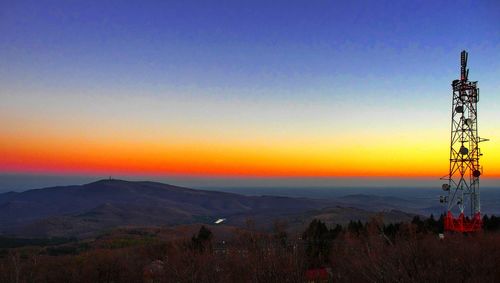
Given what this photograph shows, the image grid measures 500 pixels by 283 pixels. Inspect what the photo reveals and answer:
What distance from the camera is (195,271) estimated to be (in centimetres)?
2864

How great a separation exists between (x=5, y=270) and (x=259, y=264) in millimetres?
40515

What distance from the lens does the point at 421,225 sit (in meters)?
49.9

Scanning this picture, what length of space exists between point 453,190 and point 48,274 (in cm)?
4575

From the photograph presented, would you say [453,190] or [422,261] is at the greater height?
[453,190]

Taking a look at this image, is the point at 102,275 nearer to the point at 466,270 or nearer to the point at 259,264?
the point at 259,264

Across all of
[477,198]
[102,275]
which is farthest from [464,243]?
[102,275]

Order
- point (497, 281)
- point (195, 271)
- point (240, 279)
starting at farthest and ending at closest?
point (195, 271)
point (240, 279)
point (497, 281)

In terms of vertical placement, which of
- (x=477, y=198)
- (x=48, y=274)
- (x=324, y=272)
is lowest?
(x=48, y=274)

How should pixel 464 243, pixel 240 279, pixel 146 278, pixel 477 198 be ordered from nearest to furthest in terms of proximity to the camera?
pixel 240 279 → pixel 464 243 → pixel 477 198 → pixel 146 278

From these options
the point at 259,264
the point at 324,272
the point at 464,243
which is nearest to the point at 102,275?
the point at 324,272

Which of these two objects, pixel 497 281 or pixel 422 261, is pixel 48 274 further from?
pixel 497 281

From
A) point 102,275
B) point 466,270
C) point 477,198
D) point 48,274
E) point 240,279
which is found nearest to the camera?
point 466,270

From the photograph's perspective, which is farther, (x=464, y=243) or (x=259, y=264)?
(x=464, y=243)

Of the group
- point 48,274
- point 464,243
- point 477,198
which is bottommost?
point 48,274
